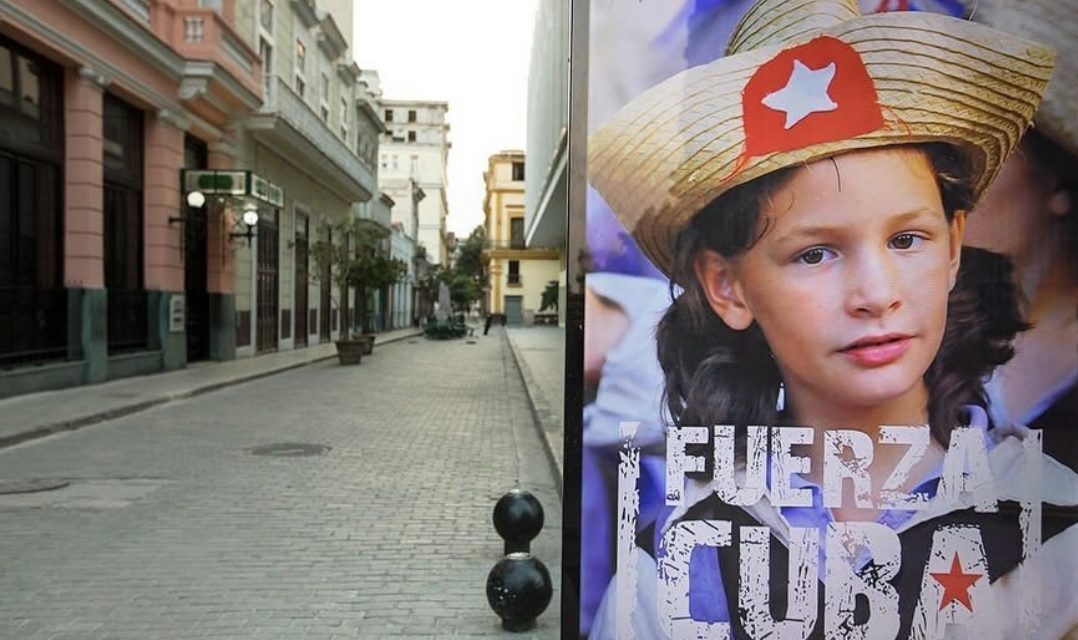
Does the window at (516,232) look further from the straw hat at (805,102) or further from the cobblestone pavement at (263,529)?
the straw hat at (805,102)

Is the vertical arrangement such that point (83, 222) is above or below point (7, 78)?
below

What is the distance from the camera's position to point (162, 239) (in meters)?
17.0

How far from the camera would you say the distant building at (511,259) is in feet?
236

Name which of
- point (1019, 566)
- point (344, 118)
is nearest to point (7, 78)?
point (1019, 566)

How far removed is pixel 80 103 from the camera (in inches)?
554

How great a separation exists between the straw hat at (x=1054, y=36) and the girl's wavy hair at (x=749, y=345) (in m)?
0.30

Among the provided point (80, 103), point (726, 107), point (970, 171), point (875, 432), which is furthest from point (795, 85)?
point (80, 103)

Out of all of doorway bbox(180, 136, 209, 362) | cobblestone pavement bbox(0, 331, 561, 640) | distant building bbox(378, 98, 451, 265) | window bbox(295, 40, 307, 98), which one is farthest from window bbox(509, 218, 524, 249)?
cobblestone pavement bbox(0, 331, 561, 640)

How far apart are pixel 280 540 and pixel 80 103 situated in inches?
455

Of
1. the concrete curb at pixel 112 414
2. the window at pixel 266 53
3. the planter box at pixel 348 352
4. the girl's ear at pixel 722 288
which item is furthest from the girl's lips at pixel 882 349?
the window at pixel 266 53

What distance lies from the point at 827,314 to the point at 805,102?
22.1 inches

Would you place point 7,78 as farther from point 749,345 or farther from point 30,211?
point 749,345

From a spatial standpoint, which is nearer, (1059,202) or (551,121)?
(1059,202)

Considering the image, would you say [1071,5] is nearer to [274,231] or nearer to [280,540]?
[280,540]
